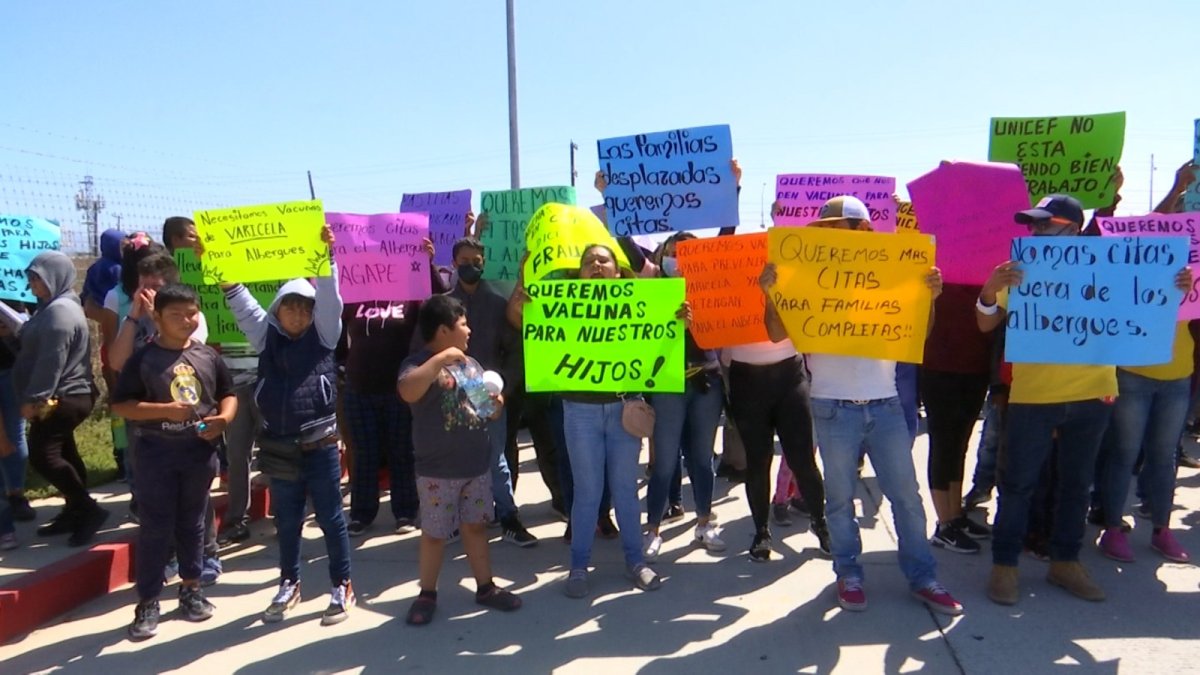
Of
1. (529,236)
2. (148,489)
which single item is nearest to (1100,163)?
(529,236)

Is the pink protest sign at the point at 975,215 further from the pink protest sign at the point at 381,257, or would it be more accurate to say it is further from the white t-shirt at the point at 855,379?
Answer: the pink protest sign at the point at 381,257

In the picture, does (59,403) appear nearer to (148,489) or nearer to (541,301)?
→ (148,489)

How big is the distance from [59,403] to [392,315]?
6.96 ft

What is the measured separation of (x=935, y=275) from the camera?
3.92 m

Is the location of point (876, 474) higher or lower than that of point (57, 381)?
lower

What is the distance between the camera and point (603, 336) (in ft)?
13.6

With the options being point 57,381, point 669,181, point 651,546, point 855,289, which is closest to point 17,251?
point 57,381

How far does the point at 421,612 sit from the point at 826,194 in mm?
3467

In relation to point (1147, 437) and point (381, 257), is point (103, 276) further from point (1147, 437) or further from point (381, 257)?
point (1147, 437)

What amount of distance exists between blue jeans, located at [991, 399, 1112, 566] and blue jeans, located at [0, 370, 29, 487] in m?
5.94

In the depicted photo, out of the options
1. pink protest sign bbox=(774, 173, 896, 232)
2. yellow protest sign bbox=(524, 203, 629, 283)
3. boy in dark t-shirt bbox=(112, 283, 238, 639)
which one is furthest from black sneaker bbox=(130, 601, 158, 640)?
pink protest sign bbox=(774, 173, 896, 232)

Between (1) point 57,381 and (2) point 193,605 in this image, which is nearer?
(2) point 193,605

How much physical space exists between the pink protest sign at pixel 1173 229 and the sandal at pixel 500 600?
3.66 meters

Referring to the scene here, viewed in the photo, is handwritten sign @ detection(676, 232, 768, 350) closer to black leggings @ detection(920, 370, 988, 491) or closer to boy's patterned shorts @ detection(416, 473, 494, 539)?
black leggings @ detection(920, 370, 988, 491)
